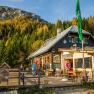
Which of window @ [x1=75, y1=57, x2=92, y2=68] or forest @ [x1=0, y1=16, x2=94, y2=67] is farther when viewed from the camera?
forest @ [x1=0, y1=16, x2=94, y2=67]

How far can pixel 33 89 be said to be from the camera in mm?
18859

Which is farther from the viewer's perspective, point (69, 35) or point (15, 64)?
point (15, 64)

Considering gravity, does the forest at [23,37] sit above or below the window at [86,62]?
above

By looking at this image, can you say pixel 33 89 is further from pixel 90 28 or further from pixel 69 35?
pixel 90 28

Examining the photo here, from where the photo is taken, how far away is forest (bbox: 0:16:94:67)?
196ft

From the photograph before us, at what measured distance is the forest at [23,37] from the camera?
59.8 metres

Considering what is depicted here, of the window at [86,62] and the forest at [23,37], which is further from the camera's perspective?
the forest at [23,37]

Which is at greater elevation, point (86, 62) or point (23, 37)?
point (23, 37)

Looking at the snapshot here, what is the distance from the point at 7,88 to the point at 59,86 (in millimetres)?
3265

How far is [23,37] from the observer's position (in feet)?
316

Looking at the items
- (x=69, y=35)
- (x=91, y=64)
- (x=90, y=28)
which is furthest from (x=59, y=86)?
(x=90, y=28)

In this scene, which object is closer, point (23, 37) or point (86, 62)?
point (86, 62)

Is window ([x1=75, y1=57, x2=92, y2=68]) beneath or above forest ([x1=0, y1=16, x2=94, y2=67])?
beneath

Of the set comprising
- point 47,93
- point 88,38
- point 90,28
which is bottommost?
point 47,93
